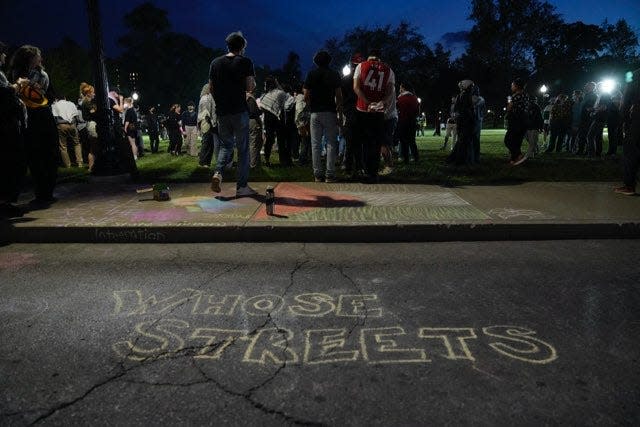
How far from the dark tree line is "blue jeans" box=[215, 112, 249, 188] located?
4173 centimetres

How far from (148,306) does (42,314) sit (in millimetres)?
695

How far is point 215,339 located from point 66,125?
32.8ft

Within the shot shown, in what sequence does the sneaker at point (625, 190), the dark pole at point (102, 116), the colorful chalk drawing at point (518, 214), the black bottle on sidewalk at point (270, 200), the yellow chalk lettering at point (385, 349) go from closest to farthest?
the yellow chalk lettering at point (385, 349)
the colorful chalk drawing at point (518, 214)
the black bottle on sidewalk at point (270, 200)
the sneaker at point (625, 190)
the dark pole at point (102, 116)

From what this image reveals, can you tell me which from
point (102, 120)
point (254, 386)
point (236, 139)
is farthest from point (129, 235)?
point (102, 120)

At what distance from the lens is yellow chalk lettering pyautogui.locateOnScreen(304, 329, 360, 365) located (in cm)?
260

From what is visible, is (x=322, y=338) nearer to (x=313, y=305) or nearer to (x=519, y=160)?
(x=313, y=305)

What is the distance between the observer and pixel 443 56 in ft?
205

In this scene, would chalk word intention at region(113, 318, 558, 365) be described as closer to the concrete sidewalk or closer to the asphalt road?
the asphalt road

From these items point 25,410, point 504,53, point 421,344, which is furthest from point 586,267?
point 504,53

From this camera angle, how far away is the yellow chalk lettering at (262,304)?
324cm

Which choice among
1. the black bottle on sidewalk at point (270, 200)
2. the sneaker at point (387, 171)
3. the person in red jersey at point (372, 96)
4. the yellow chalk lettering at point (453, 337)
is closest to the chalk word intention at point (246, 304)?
the yellow chalk lettering at point (453, 337)

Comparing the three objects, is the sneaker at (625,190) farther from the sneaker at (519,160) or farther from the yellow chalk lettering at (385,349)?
the yellow chalk lettering at (385,349)

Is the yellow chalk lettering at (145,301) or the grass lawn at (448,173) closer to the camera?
the yellow chalk lettering at (145,301)

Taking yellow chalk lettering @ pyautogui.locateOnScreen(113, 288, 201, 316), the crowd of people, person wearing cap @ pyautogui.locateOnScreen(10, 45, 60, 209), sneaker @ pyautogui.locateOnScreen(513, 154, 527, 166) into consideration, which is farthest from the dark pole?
sneaker @ pyautogui.locateOnScreen(513, 154, 527, 166)
